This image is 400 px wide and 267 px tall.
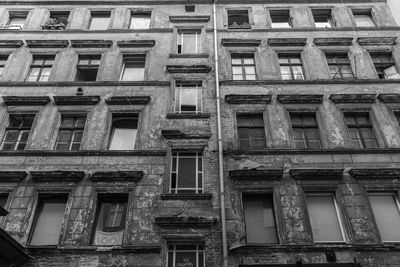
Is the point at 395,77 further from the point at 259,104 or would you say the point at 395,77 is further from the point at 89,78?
the point at 89,78

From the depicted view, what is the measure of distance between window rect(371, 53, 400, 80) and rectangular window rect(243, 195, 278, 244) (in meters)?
8.96

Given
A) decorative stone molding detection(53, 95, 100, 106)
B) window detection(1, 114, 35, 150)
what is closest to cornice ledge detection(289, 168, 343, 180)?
decorative stone molding detection(53, 95, 100, 106)

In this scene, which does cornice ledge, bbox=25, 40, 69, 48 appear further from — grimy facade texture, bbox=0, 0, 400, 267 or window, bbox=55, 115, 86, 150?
window, bbox=55, 115, 86, 150

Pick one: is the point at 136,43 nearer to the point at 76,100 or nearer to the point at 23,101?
the point at 76,100

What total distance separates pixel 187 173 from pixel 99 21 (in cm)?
1096

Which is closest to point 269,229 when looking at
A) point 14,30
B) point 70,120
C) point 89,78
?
point 70,120

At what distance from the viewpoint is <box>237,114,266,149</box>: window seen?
1457cm

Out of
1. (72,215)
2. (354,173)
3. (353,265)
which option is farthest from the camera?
(354,173)

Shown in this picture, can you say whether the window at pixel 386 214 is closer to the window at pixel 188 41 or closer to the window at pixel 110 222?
the window at pixel 110 222

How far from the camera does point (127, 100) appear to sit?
1554cm

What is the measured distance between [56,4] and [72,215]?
43.7 ft

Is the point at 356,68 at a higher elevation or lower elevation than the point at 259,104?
higher

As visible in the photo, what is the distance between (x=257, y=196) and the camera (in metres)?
13.1

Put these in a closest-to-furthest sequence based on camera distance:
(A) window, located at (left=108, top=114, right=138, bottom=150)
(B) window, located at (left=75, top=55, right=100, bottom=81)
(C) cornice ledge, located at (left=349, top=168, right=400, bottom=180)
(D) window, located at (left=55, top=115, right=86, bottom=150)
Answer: (C) cornice ledge, located at (left=349, top=168, right=400, bottom=180), (D) window, located at (left=55, top=115, right=86, bottom=150), (A) window, located at (left=108, top=114, right=138, bottom=150), (B) window, located at (left=75, top=55, right=100, bottom=81)
